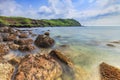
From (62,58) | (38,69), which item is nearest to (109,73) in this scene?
(62,58)

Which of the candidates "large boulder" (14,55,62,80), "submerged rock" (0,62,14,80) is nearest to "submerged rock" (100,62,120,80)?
"large boulder" (14,55,62,80)

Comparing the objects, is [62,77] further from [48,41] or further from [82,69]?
[48,41]

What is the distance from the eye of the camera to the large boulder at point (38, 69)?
10.4m

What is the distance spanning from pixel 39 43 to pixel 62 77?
1298 cm

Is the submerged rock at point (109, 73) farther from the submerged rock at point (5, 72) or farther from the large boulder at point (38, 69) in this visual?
the submerged rock at point (5, 72)

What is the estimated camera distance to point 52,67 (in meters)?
12.0

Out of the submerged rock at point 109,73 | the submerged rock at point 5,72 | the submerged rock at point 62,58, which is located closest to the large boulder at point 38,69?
the submerged rock at point 5,72

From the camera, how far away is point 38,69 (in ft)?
36.1

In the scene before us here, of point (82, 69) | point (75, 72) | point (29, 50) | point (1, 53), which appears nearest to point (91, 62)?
point (82, 69)

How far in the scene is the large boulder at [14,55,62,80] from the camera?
10391 millimetres

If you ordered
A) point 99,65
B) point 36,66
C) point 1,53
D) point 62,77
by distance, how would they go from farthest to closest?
point 1,53 < point 99,65 < point 62,77 < point 36,66

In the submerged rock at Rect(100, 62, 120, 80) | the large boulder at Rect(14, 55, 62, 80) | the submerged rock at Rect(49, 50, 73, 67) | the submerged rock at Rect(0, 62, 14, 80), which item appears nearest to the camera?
the large boulder at Rect(14, 55, 62, 80)

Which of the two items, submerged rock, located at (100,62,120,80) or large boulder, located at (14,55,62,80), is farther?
submerged rock, located at (100,62,120,80)

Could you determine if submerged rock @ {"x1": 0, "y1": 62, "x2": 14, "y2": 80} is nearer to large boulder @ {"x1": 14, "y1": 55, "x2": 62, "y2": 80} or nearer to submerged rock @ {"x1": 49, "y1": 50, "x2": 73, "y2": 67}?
large boulder @ {"x1": 14, "y1": 55, "x2": 62, "y2": 80}
